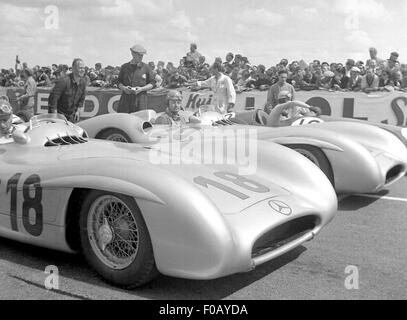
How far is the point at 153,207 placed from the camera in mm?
3277

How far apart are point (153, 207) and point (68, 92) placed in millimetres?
4809

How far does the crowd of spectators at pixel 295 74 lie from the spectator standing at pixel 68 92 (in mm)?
2803

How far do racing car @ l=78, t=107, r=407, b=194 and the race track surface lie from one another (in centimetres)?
109

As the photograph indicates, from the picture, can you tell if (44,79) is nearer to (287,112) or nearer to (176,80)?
(176,80)

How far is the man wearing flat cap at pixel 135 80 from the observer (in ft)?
28.5

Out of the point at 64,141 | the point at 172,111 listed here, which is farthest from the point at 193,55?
the point at 64,141

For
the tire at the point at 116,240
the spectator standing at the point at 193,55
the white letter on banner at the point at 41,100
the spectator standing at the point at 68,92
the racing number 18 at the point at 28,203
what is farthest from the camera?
the spectator standing at the point at 193,55

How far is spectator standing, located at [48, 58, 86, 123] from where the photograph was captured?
7625mm

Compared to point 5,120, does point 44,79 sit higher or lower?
higher

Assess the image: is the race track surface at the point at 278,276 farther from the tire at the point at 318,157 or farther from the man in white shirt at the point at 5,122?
the tire at the point at 318,157

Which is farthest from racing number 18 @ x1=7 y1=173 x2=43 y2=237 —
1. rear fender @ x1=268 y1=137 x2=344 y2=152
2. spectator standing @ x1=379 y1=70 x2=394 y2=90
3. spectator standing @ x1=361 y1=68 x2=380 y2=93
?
spectator standing @ x1=379 y1=70 x2=394 y2=90

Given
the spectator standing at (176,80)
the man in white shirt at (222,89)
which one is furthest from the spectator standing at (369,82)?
the spectator standing at (176,80)
